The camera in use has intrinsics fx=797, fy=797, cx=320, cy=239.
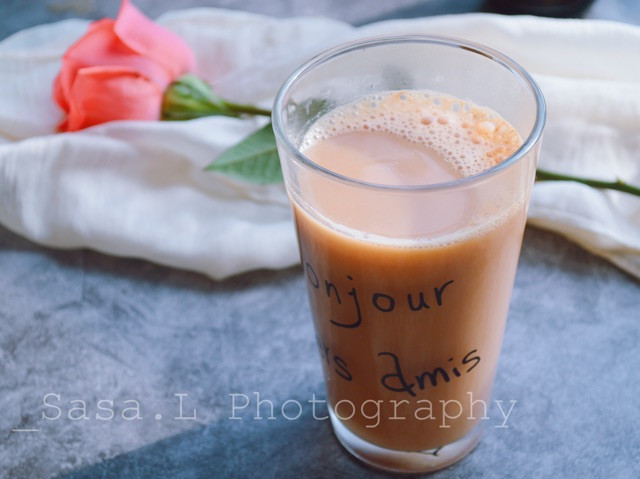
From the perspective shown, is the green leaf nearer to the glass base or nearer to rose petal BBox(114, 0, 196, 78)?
rose petal BBox(114, 0, 196, 78)

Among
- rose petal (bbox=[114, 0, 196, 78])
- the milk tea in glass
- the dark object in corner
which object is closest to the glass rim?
the milk tea in glass

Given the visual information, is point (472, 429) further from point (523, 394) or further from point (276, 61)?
point (276, 61)

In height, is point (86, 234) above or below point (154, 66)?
below

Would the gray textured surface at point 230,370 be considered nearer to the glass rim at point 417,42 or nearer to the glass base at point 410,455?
the glass base at point 410,455

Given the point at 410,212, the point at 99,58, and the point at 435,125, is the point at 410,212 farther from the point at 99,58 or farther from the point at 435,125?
the point at 99,58

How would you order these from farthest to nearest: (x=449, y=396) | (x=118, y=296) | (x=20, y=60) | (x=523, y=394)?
(x=20, y=60), (x=118, y=296), (x=523, y=394), (x=449, y=396)

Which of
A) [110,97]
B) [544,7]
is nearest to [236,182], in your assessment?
[110,97]

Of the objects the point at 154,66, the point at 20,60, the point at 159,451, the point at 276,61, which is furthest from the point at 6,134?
the point at 159,451
